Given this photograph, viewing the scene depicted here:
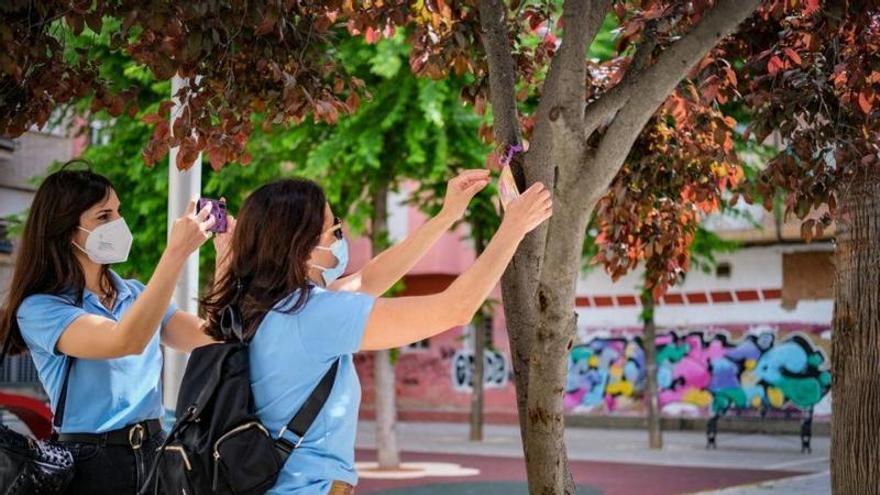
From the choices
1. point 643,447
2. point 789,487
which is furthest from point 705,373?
point 789,487

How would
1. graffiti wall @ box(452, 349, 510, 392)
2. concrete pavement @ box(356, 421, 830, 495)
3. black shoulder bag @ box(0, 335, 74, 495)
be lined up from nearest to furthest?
1. black shoulder bag @ box(0, 335, 74, 495)
2. concrete pavement @ box(356, 421, 830, 495)
3. graffiti wall @ box(452, 349, 510, 392)

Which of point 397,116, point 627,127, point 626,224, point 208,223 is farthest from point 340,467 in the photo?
point 397,116

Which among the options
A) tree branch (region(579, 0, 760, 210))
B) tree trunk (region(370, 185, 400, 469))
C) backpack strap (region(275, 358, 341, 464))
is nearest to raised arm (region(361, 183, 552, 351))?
backpack strap (region(275, 358, 341, 464))

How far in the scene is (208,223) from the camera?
3219mm

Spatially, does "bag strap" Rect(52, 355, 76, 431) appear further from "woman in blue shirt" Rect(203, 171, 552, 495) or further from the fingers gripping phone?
"woman in blue shirt" Rect(203, 171, 552, 495)

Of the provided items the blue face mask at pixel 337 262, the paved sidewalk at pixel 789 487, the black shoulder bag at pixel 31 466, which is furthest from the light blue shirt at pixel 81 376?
the paved sidewalk at pixel 789 487

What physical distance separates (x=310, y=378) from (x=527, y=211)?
26.8 inches

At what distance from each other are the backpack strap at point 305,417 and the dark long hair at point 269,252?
22 centimetres

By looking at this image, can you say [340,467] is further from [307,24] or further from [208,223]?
[307,24]

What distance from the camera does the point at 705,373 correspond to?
2625 cm

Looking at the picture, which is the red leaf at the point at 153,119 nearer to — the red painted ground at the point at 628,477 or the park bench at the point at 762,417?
the red painted ground at the point at 628,477

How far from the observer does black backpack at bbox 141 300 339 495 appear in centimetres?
273

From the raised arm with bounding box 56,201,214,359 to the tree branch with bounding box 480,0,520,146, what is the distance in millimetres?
1637

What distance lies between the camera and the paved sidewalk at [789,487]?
43.3ft
